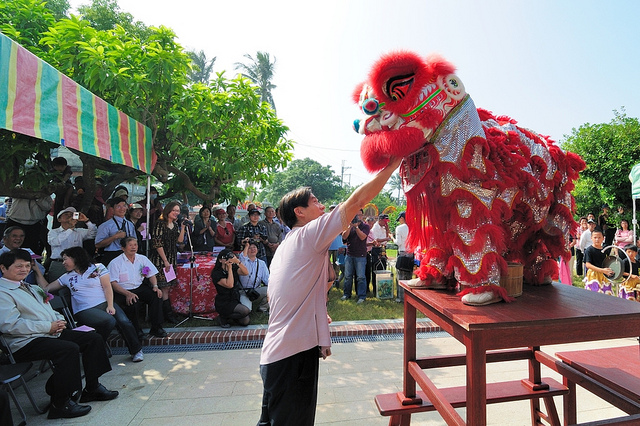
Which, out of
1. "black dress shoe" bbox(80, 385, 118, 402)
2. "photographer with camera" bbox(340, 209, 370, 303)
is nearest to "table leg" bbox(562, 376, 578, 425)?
"black dress shoe" bbox(80, 385, 118, 402)

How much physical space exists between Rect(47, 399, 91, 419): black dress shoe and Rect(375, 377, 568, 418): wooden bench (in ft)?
7.44

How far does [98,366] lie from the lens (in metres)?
2.96

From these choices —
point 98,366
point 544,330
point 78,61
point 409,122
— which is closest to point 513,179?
point 409,122

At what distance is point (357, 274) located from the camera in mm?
6078

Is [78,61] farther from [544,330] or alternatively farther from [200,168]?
[544,330]

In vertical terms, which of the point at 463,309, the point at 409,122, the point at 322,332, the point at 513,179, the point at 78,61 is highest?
the point at 78,61

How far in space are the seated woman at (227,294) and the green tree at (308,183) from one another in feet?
107

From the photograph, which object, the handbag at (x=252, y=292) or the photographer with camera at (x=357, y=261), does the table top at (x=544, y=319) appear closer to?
the handbag at (x=252, y=292)

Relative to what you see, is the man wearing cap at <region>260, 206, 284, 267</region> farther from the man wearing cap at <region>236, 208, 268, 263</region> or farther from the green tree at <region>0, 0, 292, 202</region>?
Answer: the green tree at <region>0, 0, 292, 202</region>

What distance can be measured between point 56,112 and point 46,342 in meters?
Answer: 1.93

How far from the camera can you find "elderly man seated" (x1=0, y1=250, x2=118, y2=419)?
2627 millimetres

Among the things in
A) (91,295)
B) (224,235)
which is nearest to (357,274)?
(224,235)

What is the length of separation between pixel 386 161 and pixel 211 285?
4.04m

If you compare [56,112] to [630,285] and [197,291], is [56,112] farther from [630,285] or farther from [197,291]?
[630,285]
